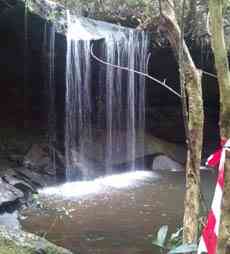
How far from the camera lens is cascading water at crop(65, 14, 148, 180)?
29.5 feet

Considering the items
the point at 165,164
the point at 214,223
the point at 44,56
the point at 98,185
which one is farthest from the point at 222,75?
the point at 165,164

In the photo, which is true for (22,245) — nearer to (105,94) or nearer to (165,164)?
(105,94)

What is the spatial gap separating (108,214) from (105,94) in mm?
4565

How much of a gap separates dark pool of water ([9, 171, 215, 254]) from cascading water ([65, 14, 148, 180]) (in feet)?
4.52

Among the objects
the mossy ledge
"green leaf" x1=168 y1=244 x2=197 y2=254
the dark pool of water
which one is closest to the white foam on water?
the dark pool of water

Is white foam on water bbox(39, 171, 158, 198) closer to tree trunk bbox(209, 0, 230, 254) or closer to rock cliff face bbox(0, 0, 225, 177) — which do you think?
rock cliff face bbox(0, 0, 225, 177)

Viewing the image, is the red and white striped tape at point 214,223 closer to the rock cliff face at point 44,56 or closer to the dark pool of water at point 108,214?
the dark pool of water at point 108,214

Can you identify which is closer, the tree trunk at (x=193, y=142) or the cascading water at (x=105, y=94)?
the tree trunk at (x=193, y=142)

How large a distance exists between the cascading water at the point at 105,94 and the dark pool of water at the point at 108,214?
1.38 metres

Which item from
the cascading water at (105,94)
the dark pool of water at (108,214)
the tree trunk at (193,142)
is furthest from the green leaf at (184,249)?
the cascading water at (105,94)

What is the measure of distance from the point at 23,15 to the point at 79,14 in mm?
1504

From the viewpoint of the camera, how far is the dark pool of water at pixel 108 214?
5.23 metres

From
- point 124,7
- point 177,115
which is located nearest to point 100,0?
point 124,7

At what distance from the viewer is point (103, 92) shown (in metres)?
10.6
